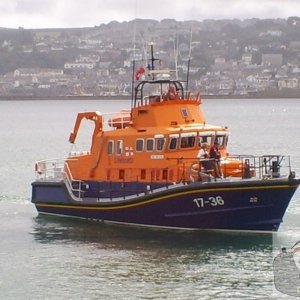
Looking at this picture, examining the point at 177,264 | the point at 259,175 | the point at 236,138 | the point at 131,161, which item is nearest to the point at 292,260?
the point at 177,264

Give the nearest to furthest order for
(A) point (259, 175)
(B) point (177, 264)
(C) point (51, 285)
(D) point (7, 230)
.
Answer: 1. (C) point (51, 285)
2. (B) point (177, 264)
3. (A) point (259, 175)
4. (D) point (7, 230)

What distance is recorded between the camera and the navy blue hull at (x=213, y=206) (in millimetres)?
26781

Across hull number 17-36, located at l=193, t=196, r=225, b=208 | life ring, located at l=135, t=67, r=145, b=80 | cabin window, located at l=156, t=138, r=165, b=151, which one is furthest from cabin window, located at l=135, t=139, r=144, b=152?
hull number 17-36, located at l=193, t=196, r=225, b=208

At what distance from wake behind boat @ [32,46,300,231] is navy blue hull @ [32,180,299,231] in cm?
3

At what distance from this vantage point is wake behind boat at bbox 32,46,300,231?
27.1 meters

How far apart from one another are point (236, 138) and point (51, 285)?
60.4 m

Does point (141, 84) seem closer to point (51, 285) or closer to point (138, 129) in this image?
point (138, 129)

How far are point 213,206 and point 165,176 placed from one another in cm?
191

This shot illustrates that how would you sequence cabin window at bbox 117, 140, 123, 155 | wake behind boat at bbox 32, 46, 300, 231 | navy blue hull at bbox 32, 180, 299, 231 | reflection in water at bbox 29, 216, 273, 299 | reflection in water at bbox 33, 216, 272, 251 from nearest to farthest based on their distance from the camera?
reflection in water at bbox 29, 216, 273, 299, reflection in water at bbox 33, 216, 272, 251, navy blue hull at bbox 32, 180, 299, 231, wake behind boat at bbox 32, 46, 300, 231, cabin window at bbox 117, 140, 123, 155

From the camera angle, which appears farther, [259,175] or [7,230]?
[7,230]

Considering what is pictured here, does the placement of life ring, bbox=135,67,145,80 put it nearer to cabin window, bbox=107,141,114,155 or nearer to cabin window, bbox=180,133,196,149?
cabin window, bbox=107,141,114,155

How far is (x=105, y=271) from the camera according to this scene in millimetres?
23594

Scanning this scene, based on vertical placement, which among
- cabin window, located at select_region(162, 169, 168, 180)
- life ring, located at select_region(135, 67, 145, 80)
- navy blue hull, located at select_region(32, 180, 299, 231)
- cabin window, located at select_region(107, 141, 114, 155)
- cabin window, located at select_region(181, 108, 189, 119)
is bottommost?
navy blue hull, located at select_region(32, 180, 299, 231)

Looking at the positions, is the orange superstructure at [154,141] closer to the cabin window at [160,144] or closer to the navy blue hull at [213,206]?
the cabin window at [160,144]
